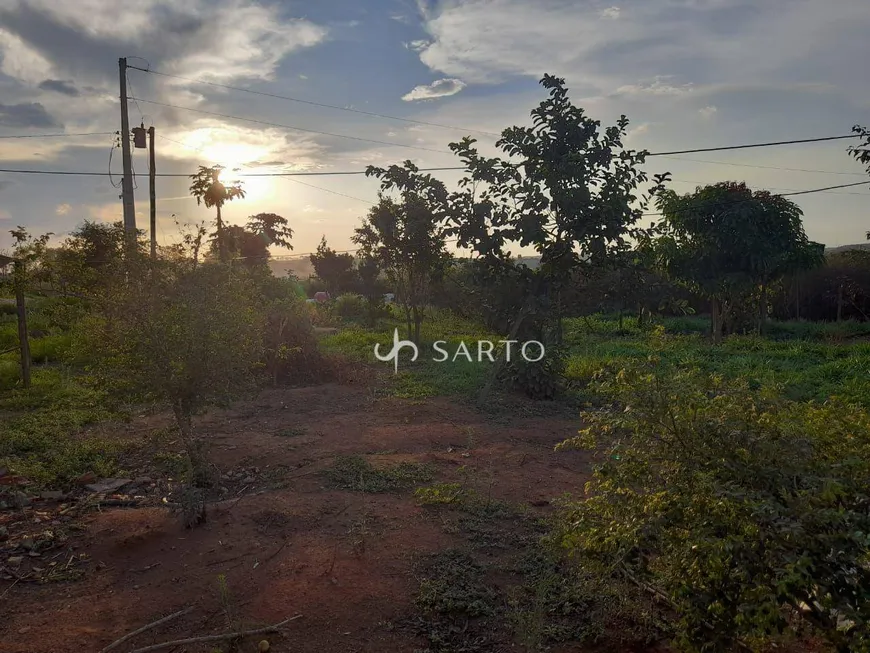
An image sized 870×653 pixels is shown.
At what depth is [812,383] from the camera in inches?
408

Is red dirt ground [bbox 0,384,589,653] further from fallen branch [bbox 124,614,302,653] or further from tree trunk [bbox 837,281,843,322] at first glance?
tree trunk [bbox 837,281,843,322]

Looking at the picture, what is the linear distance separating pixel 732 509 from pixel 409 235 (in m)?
11.2

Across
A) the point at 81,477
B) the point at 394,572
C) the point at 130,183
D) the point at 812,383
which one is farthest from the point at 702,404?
the point at 130,183

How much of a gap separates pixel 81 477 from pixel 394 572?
3.83 meters

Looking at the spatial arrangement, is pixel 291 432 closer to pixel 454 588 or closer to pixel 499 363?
pixel 499 363

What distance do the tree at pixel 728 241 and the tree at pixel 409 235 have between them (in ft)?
19.2

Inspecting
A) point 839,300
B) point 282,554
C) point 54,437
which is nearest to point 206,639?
point 282,554

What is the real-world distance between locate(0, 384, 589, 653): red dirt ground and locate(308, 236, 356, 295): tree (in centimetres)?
2559

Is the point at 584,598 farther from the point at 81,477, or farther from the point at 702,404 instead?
the point at 81,477

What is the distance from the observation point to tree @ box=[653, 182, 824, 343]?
1497 centimetres

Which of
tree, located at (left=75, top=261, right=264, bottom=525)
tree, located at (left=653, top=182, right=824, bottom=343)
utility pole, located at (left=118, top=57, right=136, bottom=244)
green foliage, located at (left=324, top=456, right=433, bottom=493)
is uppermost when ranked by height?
utility pole, located at (left=118, top=57, right=136, bottom=244)

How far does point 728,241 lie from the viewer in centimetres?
1523

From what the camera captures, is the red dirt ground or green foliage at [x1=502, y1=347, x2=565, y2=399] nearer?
the red dirt ground

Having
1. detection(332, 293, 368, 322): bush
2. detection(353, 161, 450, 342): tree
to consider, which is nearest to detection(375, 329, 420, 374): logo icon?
detection(353, 161, 450, 342): tree
